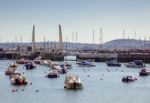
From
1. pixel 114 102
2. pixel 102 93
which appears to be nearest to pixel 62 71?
pixel 102 93

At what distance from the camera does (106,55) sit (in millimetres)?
180500

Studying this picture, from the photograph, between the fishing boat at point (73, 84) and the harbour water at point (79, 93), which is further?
the fishing boat at point (73, 84)

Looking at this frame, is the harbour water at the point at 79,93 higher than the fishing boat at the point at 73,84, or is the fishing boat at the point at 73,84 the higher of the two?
the fishing boat at the point at 73,84

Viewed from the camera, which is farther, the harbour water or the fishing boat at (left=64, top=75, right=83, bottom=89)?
the fishing boat at (left=64, top=75, right=83, bottom=89)

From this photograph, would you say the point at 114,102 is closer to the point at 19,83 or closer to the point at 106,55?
the point at 19,83

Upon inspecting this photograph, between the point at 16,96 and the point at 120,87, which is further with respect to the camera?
the point at 120,87

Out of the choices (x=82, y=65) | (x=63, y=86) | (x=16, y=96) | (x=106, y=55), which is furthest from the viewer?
(x=106, y=55)

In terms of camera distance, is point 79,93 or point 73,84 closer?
point 79,93

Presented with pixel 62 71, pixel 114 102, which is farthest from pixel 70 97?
pixel 62 71

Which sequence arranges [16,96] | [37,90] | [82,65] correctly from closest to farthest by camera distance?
[16,96] < [37,90] < [82,65]

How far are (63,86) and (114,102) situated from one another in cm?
1745

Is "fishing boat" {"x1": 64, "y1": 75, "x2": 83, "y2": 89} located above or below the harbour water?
above

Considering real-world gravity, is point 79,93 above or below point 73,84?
below

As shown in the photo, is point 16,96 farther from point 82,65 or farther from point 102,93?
point 82,65
